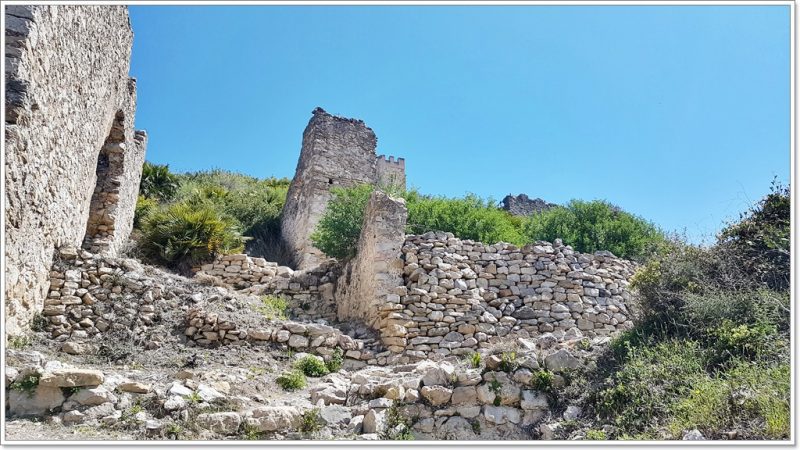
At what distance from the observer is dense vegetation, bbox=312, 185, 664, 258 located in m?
12.1

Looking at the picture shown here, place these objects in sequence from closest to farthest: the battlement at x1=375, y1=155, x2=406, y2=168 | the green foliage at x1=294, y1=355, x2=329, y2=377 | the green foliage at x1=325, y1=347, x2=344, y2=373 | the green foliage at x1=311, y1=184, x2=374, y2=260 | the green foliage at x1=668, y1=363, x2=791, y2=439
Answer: the green foliage at x1=668, y1=363, x2=791, y2=439 < the green foliage at x1=294, y1=355, x2=329, y2=377 < the green foliage at x1=325, y1=347, x2=344, y2=373 < the green foliage at x1=311, y1=184, x2=374, y2=260 < the battlement at x1=375, y1=155, x2=406, y2=168

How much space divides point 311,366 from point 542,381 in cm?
312

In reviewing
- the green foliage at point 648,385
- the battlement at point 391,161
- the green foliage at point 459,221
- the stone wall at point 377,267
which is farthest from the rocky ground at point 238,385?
the battlement at point 391,161

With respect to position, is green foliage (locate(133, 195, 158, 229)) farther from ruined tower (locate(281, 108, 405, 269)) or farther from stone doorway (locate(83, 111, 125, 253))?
ruined tower (locate(281, 108, 405, 269))

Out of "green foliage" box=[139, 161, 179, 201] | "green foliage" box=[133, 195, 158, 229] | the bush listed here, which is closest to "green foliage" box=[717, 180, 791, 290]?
the bush

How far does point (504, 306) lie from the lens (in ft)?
31.4

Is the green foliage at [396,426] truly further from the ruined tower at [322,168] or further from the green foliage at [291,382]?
the ruined tower at [322,168]

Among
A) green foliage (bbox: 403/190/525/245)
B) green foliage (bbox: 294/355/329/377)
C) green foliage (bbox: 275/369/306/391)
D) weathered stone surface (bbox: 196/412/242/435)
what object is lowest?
weathered stone surface (bbox: 196/412/242/435)

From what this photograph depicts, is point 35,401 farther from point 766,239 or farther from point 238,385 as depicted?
point 766,239

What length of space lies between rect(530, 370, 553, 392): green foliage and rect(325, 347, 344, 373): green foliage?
Result: 3.08 m

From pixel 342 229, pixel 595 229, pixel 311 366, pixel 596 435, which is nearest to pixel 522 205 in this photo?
pixel 595 229

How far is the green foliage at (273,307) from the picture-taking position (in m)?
8.89

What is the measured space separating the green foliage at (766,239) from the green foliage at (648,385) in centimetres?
150

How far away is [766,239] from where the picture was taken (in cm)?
682
